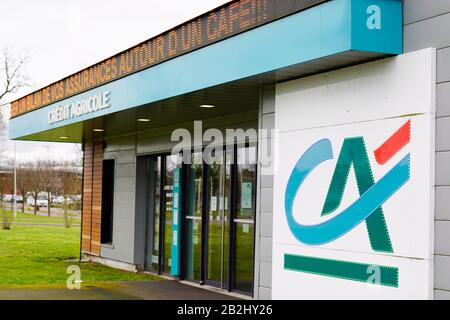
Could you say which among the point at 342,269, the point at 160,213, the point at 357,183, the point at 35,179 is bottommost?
the point at 342,269

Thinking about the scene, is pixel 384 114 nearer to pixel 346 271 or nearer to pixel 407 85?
pixel 407 85

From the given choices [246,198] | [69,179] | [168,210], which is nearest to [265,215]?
[246,198]

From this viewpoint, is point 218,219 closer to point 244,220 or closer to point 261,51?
point 244,220

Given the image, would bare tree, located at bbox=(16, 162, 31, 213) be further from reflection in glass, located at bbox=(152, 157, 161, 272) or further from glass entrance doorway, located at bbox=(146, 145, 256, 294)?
glass entrance doorway, located at bbox=(146, 145, 256, 294)

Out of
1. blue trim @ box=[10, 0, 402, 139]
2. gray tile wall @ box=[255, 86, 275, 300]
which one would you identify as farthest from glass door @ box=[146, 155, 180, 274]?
gray tile wall @ box=[255, 86, 275, 300]

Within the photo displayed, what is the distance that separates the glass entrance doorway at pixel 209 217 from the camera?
1015cm

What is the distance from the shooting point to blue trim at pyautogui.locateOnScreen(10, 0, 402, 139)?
5617 millimetres

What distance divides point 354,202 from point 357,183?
17 cm

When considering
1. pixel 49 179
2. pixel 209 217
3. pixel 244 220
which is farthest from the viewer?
pixel 49 179

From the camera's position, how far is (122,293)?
10.4m

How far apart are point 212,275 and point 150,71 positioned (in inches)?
150

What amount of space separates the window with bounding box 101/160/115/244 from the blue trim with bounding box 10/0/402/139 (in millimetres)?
5782

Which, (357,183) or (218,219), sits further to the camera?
(218,219)
